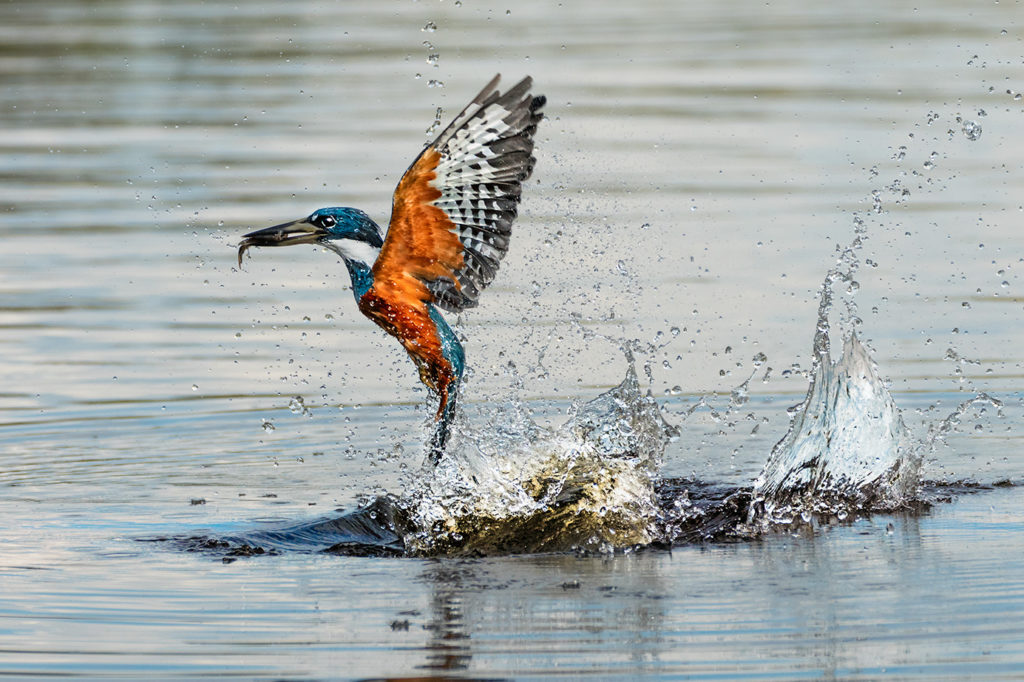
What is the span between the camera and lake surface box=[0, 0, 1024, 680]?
550cm

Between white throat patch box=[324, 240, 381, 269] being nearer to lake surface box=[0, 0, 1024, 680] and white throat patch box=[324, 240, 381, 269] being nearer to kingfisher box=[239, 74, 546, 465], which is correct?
kingfisher box=[239, 74, 546, 465]

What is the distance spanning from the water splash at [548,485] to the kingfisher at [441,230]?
0.41 metres

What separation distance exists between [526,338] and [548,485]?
243 cm

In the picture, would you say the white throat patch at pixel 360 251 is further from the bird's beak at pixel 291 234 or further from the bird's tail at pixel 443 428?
the bird's tail at pixel 443 428

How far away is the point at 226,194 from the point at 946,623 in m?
9.15

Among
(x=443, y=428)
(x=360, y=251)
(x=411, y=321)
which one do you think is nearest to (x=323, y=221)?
(x=360, y=251)

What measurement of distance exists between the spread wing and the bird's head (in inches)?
2.8

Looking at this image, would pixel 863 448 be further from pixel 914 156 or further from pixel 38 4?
pixel 38 4

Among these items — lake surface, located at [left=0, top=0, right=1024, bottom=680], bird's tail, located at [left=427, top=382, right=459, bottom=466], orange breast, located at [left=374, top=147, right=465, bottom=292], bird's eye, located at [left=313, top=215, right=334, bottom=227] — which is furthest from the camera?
bird's tail, located at [left=427, top=382, right=459, bottom=466]

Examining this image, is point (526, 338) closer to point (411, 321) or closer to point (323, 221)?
point (411, 321)

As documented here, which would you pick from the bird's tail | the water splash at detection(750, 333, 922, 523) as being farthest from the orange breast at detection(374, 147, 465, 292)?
the water splash at detection(750, 333, 922, 523)

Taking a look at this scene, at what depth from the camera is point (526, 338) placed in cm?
947

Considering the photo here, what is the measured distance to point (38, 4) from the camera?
27.0m

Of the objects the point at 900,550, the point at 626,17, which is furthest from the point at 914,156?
the point at 626,17
